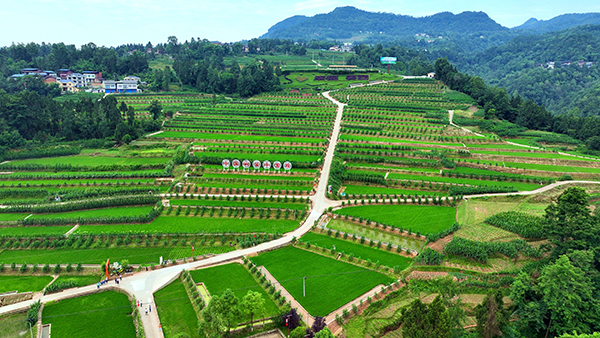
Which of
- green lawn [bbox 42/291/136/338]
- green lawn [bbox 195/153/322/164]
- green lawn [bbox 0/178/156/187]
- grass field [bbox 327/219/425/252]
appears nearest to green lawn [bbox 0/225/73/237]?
green lawn [bbox 0/178/156/187]

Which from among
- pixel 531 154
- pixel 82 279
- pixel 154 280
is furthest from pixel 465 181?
pixel 82 279

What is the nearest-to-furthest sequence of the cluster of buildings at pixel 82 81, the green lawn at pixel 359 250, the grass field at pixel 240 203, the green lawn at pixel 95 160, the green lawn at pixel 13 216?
the green lawn at pixel 359 250
the green lawn at pixel 13 216
the grass field at pixel 240 203
the green lawn at pixel 95 160
the cluster of buildings at pixel 82 81

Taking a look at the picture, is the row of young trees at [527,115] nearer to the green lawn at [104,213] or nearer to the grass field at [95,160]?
the grass field at [95,160]

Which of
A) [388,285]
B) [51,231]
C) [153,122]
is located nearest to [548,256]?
[388,285]

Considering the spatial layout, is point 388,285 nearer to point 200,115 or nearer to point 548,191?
point 548,191

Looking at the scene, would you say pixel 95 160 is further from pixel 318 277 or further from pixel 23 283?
pixel 318 277

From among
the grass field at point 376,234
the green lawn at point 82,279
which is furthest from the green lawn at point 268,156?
the green lawn at point 82,279
